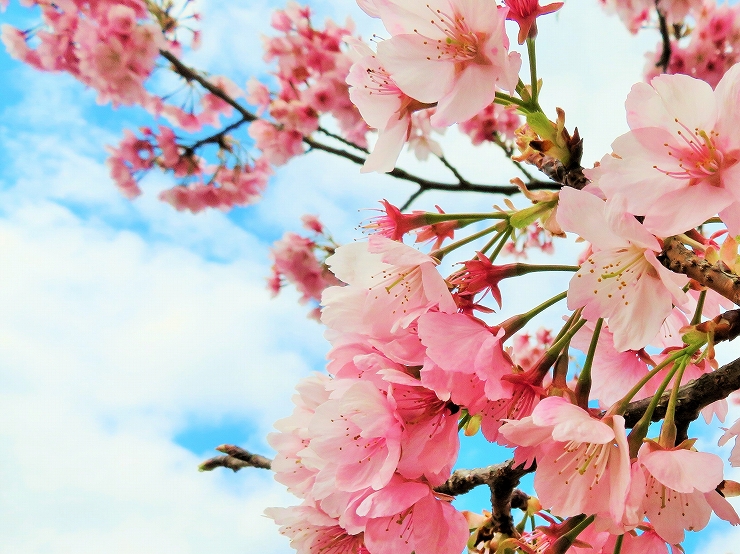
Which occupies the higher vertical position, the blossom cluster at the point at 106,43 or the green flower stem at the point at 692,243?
the blossom cluster at the point at 106,43

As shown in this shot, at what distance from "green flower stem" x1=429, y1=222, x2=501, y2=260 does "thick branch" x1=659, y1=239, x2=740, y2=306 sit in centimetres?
19

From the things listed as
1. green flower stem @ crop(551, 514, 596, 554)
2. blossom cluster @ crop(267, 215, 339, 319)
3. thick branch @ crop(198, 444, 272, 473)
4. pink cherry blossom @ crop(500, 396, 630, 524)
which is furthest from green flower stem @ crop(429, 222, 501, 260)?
blossom cluster @ crop(267, 215, 339, 319)

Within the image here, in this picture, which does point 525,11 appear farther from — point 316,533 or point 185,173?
point 185,173

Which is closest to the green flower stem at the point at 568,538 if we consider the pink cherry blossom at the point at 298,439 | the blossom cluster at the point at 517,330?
the blossom cluster at the point at 517,330

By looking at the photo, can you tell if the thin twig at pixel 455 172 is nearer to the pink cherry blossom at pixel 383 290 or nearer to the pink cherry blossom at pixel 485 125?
the pink cherry blossom at pixel 485 125

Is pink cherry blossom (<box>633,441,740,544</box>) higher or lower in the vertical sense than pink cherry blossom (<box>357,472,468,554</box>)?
lower

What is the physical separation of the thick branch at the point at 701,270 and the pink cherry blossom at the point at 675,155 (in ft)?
0.34

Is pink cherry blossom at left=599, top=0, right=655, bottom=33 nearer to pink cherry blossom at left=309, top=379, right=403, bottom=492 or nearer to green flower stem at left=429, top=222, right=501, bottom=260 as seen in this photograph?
green flower stem at left=429, top=222, right=501, bottom=260

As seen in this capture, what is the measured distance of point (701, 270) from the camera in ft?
2.14

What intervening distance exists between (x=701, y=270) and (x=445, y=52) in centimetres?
37

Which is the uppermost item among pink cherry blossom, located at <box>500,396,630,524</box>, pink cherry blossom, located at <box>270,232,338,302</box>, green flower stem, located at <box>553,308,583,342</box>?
pink cherry blossom, located at <box>270,232,338,302</box>

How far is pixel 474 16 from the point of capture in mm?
667

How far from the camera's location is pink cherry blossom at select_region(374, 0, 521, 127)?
66cm

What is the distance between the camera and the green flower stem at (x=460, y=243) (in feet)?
2.31
